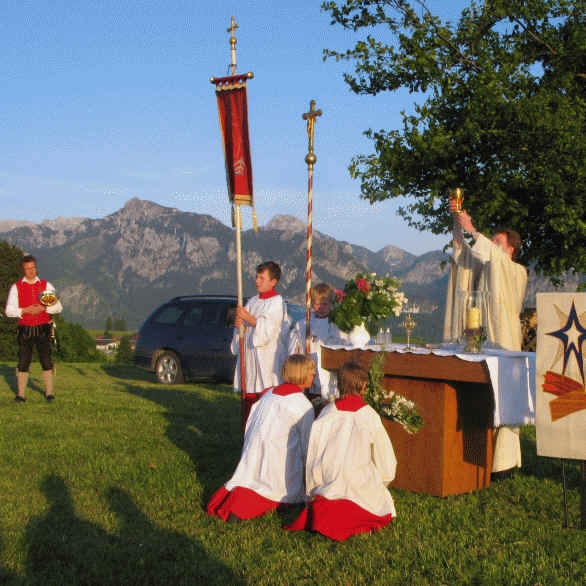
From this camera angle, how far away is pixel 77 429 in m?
8.73

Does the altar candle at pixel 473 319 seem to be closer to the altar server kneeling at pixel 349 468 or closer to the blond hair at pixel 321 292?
the altar server kneeling at pixel 349 468

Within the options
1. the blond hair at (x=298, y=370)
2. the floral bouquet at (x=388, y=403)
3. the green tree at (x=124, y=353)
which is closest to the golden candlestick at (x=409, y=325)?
the floral bouquet at (x=388, y=403)

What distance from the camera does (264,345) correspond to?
7.40 m

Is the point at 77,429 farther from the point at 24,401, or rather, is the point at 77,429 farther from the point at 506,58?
the point at 506,58

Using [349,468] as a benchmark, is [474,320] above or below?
above

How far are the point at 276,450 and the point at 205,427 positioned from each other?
4036 mm

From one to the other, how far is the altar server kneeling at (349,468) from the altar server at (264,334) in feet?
7.58

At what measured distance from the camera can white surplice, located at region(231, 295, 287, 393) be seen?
734 cm

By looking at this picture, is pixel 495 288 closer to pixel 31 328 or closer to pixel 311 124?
pixel 311 124

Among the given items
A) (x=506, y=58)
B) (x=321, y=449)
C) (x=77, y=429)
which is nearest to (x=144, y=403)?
(x=77, y=429)

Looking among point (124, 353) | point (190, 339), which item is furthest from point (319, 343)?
point (124, 353)

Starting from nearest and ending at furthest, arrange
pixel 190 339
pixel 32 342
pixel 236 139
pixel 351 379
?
pixel 351 379 < pixel 236 139 < pixel 32 342 < pixel 190 339

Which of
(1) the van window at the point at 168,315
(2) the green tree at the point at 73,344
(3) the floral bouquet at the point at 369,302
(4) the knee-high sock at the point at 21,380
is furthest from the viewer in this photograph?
(2) the green tree at the point at 73,344

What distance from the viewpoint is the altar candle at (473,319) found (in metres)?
5.59
